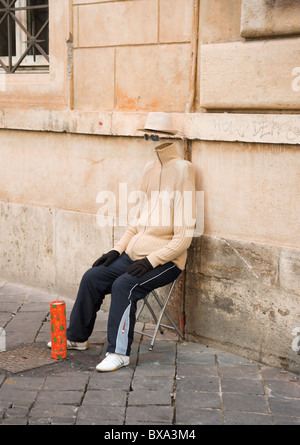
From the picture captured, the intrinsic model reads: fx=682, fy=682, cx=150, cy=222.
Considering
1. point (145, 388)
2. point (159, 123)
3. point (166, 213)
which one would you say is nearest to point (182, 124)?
point (159, 123)

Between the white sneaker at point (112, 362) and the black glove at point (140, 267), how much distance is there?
2.01 feet

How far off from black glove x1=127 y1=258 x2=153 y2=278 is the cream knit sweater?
0.04m

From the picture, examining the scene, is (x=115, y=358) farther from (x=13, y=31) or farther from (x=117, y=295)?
(x=13, y=31)

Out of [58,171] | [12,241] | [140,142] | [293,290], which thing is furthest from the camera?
[12,241]

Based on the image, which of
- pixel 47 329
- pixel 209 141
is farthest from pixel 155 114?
pixel 47 329

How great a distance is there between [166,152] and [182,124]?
0.31 meters

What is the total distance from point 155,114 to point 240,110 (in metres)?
0.66

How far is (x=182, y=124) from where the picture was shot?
5520mm

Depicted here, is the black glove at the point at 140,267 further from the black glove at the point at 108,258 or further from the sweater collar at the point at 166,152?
the sweater collar at the point at 166,152

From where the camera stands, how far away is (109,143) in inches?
245

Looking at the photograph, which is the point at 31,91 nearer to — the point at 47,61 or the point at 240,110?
the point at 47,61

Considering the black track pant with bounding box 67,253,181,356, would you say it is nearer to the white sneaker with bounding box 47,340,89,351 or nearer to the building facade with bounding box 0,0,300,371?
the white sneaker with bounding box 47,340,89,351

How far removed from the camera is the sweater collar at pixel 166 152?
5.37 m

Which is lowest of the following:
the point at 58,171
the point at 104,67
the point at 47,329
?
the point at 47,329
